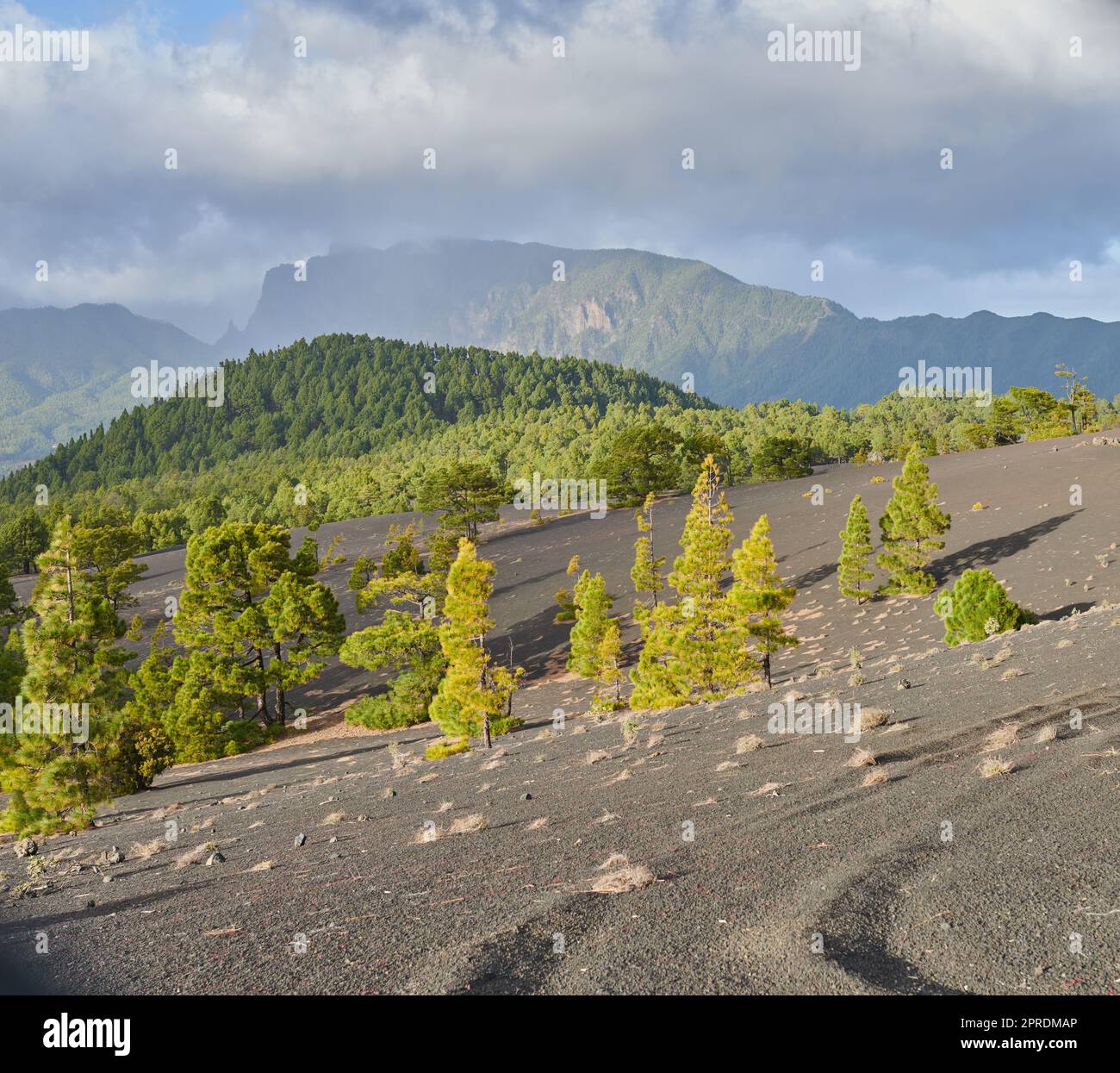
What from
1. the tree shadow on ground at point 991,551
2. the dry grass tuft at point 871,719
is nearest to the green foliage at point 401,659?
the dry grass tuft at point 871,719

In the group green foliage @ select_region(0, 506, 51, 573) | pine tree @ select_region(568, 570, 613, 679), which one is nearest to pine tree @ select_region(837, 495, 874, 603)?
pine tree @ select_region(568, 570, 613, 679)

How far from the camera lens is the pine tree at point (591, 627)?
43312 mm

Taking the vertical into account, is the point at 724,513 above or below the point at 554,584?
above

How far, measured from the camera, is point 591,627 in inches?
1734

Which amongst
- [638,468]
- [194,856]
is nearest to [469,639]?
[194,856]

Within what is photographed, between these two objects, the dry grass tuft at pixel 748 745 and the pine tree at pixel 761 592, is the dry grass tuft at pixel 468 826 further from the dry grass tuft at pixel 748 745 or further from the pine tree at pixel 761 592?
the pine tree at pixel 761 592

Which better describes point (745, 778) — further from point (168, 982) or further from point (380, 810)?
point (168, 982)

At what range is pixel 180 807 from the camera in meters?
24.3

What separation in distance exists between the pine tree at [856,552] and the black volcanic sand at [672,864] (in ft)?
75.6

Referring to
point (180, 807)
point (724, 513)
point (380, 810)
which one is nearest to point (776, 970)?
point (380, 810)

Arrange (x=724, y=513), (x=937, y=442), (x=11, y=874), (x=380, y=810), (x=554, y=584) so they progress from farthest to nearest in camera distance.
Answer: (x=937, y=442), (x=554, y=584), (x=724, y=513), (x=380, y=810), (x=11, y=874)
